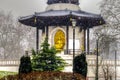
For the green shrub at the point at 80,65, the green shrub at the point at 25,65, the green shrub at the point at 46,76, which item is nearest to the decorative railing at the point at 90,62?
the green shrub at the point at 80,65

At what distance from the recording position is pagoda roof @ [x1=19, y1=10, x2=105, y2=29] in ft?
169

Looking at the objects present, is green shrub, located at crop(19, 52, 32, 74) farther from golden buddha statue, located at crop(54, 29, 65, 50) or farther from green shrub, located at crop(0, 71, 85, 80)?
golden buddha statue, located at crop(54, 29, 65, 50)

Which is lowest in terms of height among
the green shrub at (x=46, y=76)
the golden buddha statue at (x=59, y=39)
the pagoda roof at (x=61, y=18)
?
the green shrub at (x=46, y=76)

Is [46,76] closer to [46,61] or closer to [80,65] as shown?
[80,65]

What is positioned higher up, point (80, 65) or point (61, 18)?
point (61, 18)

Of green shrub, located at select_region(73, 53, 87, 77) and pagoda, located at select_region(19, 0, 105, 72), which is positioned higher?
pagoda, located at select_region(19, 0, 105, 72)

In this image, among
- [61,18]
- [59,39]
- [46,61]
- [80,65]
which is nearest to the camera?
[80,65]

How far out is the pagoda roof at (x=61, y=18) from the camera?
169 ft

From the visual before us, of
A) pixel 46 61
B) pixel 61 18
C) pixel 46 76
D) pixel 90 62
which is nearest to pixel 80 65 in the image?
pixel 46 76

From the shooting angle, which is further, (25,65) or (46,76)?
(25,65)

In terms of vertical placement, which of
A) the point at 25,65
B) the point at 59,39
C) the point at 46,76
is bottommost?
the point at 46,76

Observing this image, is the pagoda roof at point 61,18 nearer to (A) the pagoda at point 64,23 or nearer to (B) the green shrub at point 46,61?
(A) the pagoda at point 64,23

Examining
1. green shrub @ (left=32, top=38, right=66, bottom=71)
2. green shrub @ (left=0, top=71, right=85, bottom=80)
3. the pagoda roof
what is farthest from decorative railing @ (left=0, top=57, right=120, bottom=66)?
green shrub @ (left=0, top=71, right=85, bottom=80)

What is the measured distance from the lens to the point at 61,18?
51906 millimetres
